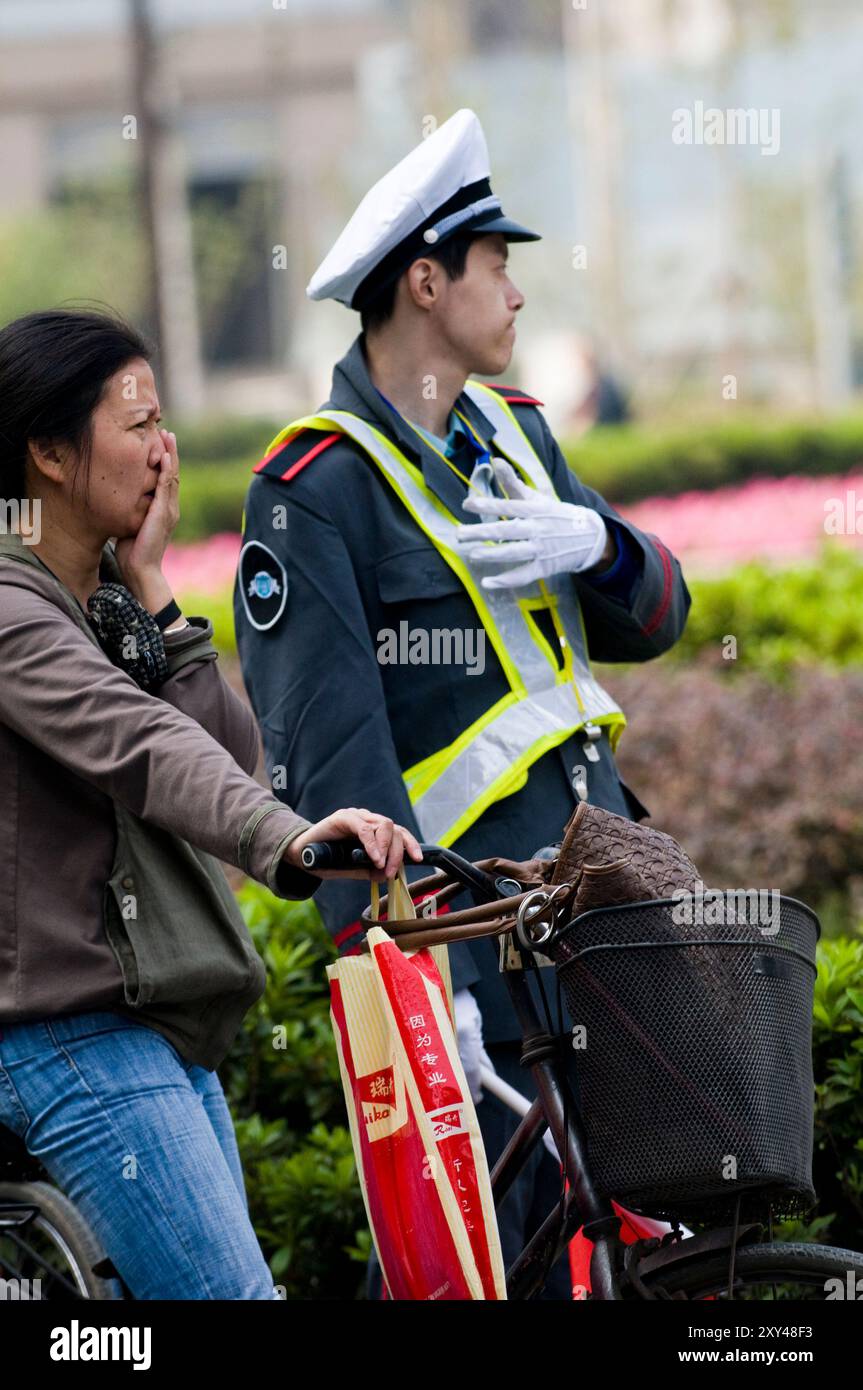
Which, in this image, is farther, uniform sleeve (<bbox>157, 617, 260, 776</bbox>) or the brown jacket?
uniform sleeve (<bbox>157, 617, 260, 776</bbox>)

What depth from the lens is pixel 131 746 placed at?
96.4 inches

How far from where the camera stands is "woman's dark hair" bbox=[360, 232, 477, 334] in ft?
11.0

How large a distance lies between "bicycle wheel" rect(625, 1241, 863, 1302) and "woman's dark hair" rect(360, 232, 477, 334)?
1668mm

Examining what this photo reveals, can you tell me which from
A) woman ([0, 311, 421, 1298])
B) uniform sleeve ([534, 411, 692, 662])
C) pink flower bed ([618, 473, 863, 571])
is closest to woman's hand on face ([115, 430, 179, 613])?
woman ([0, 311, 421, 1298])

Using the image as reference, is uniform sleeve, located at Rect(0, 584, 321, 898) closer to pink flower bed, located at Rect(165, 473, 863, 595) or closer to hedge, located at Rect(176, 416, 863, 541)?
pink flower bed, located at Rect(165, 473, 863, 595)

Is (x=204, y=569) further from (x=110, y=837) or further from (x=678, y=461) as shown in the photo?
(x=110, y=837)

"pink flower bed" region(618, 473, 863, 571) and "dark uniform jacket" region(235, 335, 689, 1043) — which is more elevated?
"pink flower bed" region(618, 473, 863, 571)

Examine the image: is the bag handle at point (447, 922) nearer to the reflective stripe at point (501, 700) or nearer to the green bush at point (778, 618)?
the reflective stripe at point (501, 700)

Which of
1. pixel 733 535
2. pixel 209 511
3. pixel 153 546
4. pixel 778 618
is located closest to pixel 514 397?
pixel 153 546

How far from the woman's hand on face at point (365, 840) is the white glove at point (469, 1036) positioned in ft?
1.89

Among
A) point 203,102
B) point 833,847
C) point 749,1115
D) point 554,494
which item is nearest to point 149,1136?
point 749,1115

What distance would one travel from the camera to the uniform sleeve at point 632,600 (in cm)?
342

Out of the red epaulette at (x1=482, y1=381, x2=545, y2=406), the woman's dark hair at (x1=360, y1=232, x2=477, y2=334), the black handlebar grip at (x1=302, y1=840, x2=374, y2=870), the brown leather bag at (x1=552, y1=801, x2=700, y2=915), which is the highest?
the woman's dark hair at (x1=360, y1=232, x2=477, y2=334)

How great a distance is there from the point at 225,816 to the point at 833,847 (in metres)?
4.15
